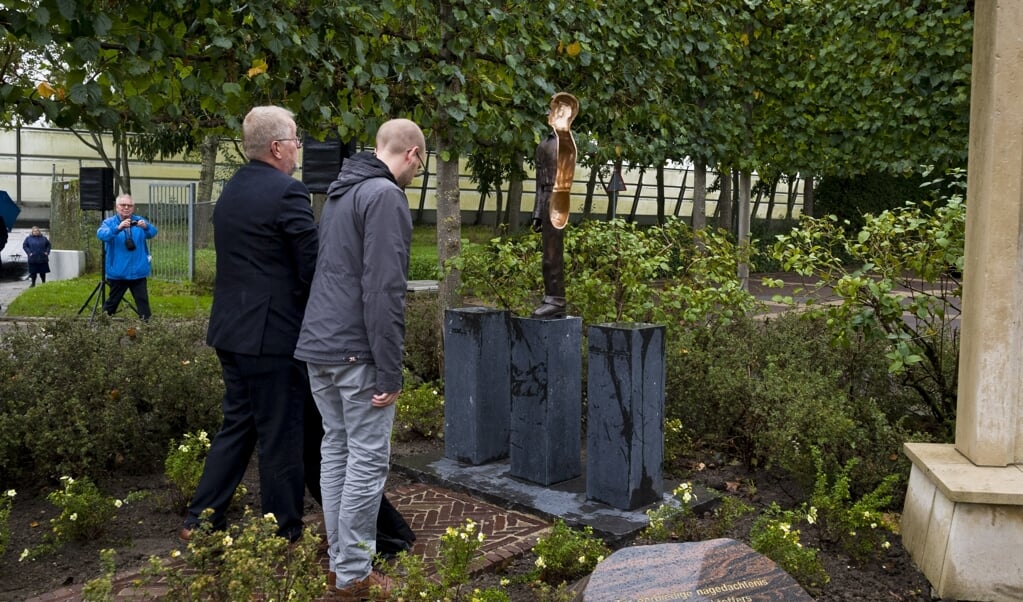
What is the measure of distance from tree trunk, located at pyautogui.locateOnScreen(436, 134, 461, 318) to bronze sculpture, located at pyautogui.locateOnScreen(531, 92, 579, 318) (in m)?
2.42

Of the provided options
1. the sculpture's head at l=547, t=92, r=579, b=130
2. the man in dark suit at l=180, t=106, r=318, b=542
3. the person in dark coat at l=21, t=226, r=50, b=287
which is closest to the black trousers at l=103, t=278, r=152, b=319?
the sculpture's head at l=547, t=92, r=579, b=130

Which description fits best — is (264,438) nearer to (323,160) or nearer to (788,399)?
(788,399)

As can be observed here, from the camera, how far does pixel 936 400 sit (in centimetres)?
615

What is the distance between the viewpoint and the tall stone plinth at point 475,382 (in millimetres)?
6121

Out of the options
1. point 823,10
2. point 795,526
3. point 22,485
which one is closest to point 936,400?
point 795,526

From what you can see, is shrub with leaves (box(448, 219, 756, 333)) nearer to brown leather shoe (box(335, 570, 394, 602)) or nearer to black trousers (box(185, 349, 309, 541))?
black trousers (box(185, 349, 309, 541))

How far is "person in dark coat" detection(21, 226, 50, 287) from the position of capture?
22.3m

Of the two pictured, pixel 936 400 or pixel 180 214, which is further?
pixel 180 214

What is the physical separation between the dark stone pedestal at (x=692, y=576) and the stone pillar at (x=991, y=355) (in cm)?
132

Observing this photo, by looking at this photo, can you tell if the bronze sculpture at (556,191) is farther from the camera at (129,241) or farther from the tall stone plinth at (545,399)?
the camera at (129,241)

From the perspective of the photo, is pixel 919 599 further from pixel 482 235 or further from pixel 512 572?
pixel 482 235

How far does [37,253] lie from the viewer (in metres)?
22.3

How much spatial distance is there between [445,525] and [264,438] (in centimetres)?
124

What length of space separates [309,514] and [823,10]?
12.9 m
